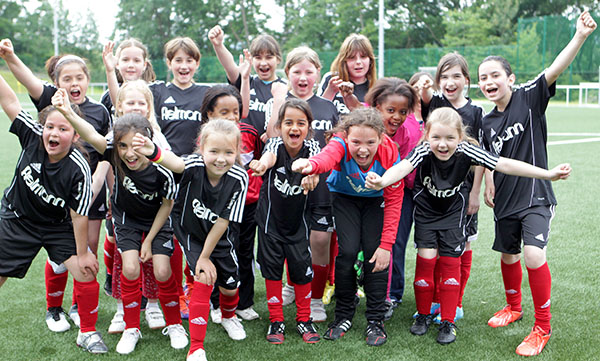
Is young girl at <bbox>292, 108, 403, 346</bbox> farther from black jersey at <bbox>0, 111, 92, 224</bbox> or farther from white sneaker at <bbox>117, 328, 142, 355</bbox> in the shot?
black jersey at <bbox>0, 111, 92, 224</bbox>

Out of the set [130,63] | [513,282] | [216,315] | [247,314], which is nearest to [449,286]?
[513,282]

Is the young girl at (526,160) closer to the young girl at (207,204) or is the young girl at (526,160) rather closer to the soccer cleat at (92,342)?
the young girl at (207,204)

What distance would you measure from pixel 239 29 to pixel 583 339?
4804 cm

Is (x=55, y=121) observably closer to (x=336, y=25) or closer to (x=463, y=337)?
(x=463, y=337)

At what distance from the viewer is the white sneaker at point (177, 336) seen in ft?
11.2

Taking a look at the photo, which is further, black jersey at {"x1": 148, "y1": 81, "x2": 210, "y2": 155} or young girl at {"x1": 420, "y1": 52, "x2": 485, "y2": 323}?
black jersey at {"x1": 148, "y1": 81, "x2": 210, "y2": 155}

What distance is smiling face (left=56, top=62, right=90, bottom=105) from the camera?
150 inches

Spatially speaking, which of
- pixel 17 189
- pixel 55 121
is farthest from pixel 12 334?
pixel 55 121

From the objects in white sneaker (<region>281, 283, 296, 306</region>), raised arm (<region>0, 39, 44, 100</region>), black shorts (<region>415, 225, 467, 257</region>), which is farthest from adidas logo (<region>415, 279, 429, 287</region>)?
raised arm (<region>0, 39, 44, 100</region>)

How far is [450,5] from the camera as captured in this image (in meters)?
46.9

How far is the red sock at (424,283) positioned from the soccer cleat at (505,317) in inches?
18.3

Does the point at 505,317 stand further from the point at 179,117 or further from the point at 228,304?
the point at 179,117

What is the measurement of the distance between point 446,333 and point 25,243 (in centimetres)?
265

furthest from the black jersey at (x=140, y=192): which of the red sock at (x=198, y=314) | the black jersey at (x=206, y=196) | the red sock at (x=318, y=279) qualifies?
the red sock at (x=318, y=279)
